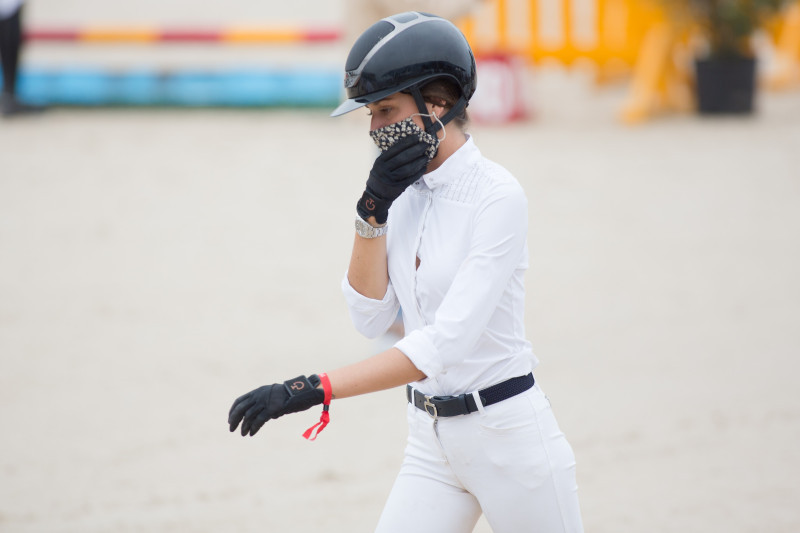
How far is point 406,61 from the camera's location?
2.31 m

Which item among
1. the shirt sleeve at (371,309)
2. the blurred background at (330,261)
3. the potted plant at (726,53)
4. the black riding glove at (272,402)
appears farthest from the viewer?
the potted plant at (726,53)

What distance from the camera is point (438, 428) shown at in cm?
247

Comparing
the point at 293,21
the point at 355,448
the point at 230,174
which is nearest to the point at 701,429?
the point at 355,448

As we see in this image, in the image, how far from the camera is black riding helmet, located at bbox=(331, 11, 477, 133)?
7.61ft

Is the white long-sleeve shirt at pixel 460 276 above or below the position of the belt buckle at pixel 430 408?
above

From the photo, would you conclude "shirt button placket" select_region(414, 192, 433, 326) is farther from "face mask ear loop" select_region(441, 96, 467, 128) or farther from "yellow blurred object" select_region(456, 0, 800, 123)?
"yellow blurred object" select_region(456, 0, 800, 123)

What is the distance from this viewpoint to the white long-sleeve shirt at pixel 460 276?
2.21 meters

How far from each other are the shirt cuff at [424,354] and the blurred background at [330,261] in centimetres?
230

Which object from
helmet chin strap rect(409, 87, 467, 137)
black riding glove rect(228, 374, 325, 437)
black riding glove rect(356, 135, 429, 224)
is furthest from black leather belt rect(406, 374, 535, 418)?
helmet chin strap rect(409, 87, 467, 137)

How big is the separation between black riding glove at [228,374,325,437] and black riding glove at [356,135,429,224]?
0.50 meters

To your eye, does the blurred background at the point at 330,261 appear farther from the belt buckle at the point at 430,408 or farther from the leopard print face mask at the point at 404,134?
the leopard print face mask at the point at 404,134

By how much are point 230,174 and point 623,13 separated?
6.09m

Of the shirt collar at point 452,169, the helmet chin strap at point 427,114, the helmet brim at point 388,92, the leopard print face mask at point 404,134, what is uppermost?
the helmet brim at point 388,92

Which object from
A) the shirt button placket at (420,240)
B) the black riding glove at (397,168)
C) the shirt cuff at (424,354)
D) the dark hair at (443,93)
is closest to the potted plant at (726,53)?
the dark hair at (443,93)
